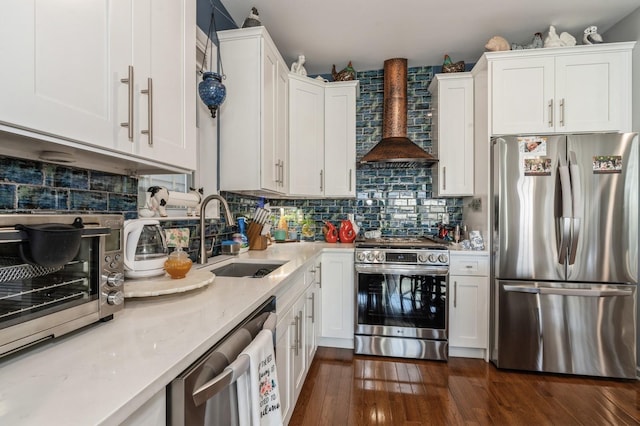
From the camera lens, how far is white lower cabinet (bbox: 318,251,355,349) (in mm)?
2693

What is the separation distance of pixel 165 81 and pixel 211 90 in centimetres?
77

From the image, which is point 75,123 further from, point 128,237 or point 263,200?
point 263,200

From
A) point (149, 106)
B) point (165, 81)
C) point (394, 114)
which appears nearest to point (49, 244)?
point (149, 106)

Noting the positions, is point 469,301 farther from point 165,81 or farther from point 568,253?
point 165,81

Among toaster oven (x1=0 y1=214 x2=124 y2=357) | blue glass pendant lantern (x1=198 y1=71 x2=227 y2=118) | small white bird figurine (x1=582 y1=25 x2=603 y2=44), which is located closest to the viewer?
toaster oven (x1=0 y1=214 x2=124 y2=357)

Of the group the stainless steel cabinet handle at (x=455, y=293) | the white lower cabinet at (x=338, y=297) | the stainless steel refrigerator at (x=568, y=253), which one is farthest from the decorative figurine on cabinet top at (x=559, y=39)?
the white lower cabinet at (x=338, y=297)

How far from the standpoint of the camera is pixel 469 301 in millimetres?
2539

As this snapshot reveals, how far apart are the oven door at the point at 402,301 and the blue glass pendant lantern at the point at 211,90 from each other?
1701mm

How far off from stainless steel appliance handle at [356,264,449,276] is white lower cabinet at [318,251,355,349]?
0.14 meters

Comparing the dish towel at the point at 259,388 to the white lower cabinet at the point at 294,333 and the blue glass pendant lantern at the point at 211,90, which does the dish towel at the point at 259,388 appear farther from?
the blue glass pendant lantern at the point at 211,90

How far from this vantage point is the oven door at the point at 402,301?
2531mm

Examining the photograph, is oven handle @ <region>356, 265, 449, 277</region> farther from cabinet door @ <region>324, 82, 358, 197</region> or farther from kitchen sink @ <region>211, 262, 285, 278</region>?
kitchen sink @ <region>211, 262, 285, 278</region>

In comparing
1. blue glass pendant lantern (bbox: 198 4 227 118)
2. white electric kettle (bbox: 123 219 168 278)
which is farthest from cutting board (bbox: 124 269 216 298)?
blue glass pendant lantern (bbox: 198 4 227 118)

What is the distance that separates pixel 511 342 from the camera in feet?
7.73
